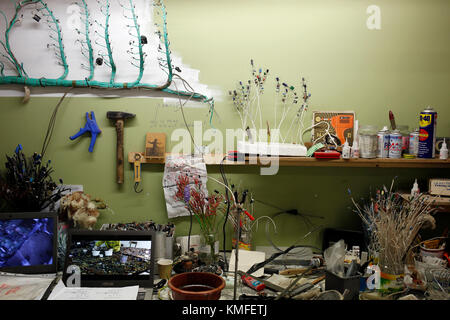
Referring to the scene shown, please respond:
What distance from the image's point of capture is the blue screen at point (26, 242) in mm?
1862

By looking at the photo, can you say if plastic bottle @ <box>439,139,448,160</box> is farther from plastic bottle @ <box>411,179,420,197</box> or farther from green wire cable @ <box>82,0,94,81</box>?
green wire cable @ <box>82,0,94,81</box>

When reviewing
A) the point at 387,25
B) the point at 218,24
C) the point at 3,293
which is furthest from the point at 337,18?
the point at 3,293

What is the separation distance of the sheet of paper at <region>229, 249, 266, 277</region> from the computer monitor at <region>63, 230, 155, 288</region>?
453 mm

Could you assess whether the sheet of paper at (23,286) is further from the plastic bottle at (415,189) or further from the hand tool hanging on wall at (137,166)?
the plastic bottle at (415,189)

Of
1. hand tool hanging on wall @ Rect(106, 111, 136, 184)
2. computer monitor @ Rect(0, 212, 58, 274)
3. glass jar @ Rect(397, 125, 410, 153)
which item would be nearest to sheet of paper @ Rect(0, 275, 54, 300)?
computer monitor @ Rect(0, 212, 58, 274)

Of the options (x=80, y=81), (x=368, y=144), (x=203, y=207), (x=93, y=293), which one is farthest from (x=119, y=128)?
(x=368, y=144)

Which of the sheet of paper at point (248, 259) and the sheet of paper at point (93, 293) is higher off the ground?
the sheet of paper at point (248, 259)

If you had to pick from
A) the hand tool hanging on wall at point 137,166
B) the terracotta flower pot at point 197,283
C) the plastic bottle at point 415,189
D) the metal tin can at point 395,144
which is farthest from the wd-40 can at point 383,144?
the hand tool hanging on wall at point 137,166

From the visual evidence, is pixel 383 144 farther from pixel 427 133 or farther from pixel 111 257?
pixel 111 257

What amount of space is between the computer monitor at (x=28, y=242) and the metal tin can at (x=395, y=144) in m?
1.74

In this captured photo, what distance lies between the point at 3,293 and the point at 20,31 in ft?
4.68

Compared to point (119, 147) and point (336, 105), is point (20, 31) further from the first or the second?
Result: point (336, 105)

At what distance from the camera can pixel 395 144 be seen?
77.0 inches

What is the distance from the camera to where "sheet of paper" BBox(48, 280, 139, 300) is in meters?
1.65
